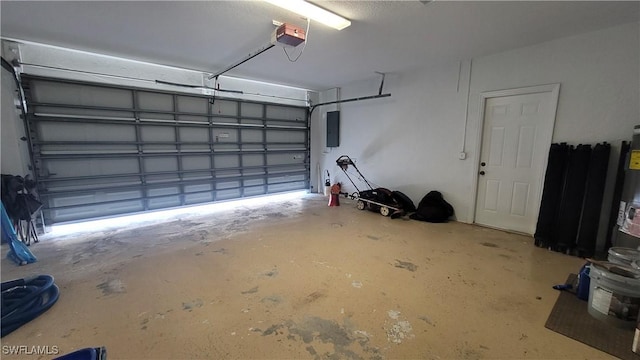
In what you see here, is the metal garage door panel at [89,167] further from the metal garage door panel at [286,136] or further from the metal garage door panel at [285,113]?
the metal garage door panel at [285,113]

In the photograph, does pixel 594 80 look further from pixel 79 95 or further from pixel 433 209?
pixel 79 95

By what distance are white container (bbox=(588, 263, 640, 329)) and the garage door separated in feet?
18.8

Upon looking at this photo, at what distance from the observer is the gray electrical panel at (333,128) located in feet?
20.8

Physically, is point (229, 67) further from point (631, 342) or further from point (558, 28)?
point (631, 342)

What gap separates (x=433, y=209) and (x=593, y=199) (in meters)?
1.93

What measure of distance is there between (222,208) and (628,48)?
21.5 ft

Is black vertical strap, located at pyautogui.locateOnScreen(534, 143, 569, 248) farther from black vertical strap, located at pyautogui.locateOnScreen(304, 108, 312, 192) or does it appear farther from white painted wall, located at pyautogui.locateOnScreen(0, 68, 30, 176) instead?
white painted wall, located at pyautogui.locateOnScreen(0, 68, 30, 176)

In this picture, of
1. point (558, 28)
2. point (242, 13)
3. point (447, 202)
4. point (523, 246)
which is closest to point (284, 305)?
point (242, 13)

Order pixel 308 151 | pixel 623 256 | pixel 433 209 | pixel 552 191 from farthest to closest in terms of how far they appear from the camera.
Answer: pixel 308 151
pixel 433 209
pixel 552 191
pixel 623 256

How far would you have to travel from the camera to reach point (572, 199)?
3.10m

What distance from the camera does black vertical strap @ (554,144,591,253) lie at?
304 centimetres

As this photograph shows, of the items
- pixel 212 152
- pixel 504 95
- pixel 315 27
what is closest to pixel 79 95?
pixel 212 152

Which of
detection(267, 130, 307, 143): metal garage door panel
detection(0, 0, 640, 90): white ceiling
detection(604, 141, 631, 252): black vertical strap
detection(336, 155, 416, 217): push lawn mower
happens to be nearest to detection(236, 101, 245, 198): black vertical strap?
detection(267, 130, 307, 143): metal garage door panel

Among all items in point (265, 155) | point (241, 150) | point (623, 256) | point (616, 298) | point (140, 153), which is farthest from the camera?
point (265, 155)
